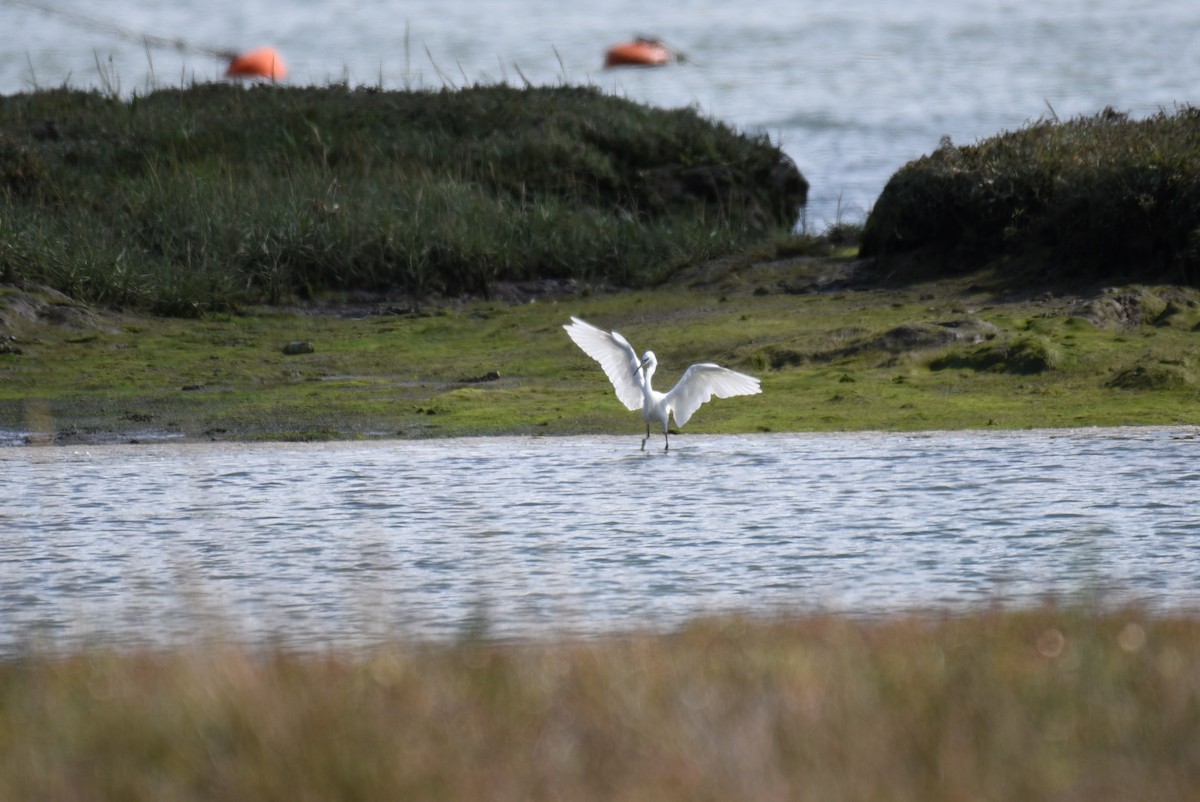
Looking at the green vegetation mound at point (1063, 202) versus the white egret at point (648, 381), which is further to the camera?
the green vegetation mound at point (1063, 202)

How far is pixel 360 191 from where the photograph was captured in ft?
62.9

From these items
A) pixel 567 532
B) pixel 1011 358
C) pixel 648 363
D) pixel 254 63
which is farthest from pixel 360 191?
pixel 254 63

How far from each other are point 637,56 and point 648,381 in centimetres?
3584

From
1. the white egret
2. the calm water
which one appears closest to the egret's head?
the white egret

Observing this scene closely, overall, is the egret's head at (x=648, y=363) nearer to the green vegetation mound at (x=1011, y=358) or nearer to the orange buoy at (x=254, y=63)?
the green vegetation mound at (x=1011, y=358)

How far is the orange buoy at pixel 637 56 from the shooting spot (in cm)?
4538

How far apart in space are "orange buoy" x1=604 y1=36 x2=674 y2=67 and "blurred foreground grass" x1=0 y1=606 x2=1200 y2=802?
41396 millimetres

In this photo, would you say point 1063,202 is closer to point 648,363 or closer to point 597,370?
point 597,370

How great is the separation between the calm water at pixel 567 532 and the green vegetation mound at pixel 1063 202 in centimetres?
462

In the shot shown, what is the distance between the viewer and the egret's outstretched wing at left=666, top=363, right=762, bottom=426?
1081 cm

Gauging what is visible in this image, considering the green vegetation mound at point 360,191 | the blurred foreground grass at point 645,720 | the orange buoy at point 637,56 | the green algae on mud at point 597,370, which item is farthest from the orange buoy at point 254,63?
the blurred foreground grass at point 645,720

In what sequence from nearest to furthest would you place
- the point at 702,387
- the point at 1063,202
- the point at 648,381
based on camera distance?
the point at 648,381 < the point at 702,387 < the point at 1063,202

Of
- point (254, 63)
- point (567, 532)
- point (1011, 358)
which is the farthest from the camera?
point (254, 63)

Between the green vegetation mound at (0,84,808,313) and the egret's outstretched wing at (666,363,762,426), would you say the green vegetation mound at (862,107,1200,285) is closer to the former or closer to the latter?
the green vegetation mound at (0,84,808,313)
